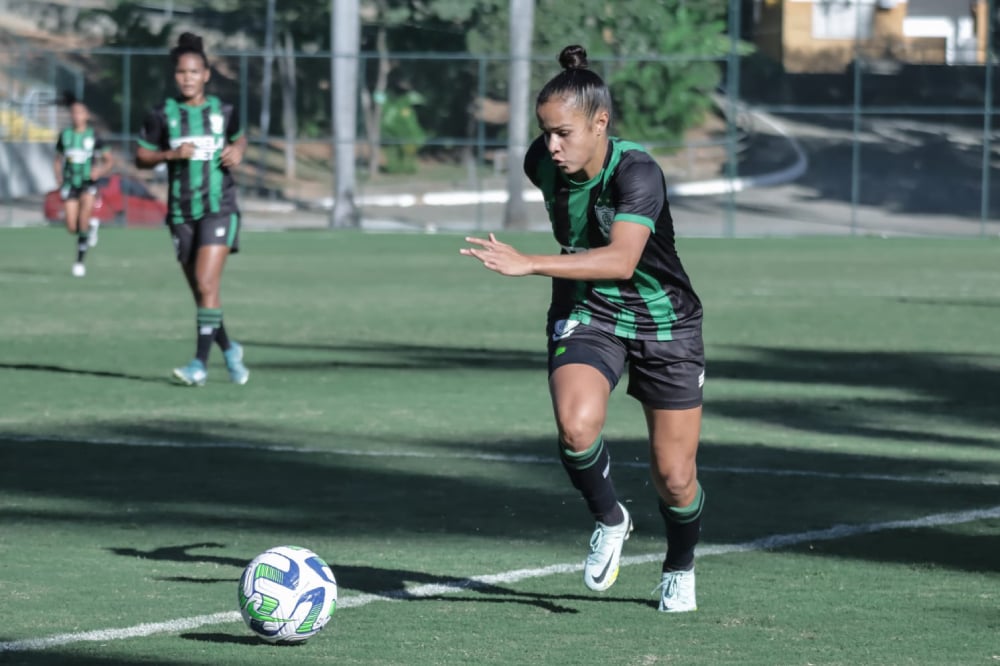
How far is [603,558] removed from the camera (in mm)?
6379

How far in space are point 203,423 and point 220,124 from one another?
237cm

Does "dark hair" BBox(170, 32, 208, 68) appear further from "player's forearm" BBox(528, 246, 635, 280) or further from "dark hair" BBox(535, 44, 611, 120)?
"player's forearm" BBox(528, 246, 635, 280)

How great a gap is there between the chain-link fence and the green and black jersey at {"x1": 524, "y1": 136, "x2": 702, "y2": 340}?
3517 cm

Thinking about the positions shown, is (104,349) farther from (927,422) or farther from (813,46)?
(813,46)

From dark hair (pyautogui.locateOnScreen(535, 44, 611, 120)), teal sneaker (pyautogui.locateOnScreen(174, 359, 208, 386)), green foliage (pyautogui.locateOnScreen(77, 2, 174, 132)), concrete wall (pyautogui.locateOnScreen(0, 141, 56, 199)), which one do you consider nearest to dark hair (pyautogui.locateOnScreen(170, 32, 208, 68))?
teal sneaker (pyautogui.locateOnScreen(174, 359, 208, 386))

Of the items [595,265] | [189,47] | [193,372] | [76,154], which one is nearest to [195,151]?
[189,47]

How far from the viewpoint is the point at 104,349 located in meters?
15.7

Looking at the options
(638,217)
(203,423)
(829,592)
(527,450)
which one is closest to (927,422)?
(527,450)

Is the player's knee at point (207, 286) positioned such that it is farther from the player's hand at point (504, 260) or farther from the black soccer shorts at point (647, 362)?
the player's hand at point (504, 260)

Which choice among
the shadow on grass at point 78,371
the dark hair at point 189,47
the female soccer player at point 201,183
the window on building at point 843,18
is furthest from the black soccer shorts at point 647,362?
the window on building at point 843,18

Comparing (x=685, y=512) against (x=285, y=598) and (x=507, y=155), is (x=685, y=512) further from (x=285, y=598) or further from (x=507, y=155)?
(x=507, y=155)

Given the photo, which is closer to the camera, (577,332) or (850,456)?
(577,332)

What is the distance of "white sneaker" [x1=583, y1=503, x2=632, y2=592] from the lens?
20.9 ft

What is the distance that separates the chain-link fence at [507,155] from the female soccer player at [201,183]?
1135 inches
